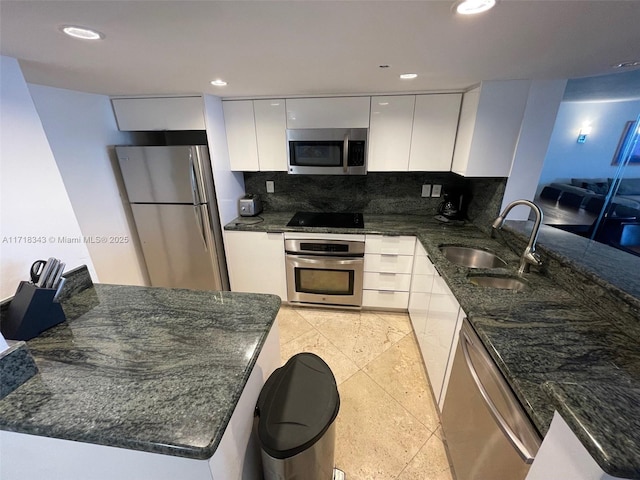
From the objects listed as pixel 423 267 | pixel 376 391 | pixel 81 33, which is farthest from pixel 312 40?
pixel 376 391

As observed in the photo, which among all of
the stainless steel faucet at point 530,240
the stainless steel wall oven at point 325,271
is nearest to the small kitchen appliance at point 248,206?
the stainless steel wall oven at point 325,271

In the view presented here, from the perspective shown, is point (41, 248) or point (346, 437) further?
point (346, 437)

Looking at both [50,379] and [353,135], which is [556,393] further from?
[353,135]

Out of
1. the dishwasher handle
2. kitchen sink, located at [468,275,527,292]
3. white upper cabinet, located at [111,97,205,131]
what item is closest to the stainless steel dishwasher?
the dishwasher handle

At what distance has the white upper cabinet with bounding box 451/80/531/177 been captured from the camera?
5.83 feet

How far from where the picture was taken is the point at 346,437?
5.02ft

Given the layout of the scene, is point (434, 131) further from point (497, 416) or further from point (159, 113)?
point (159, 113)

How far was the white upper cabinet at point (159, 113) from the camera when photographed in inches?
83.9

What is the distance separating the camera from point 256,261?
100 inches

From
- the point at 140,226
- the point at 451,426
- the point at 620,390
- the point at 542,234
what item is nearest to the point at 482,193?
the point at 542,234

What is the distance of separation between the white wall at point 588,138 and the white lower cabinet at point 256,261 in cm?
393

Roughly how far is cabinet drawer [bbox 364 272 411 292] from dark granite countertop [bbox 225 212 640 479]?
0.72 metres

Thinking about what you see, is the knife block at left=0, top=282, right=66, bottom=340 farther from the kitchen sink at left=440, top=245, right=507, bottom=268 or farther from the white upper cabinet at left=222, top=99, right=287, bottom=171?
the kitchen sink at left=440, top=245, right=507, bottom=268

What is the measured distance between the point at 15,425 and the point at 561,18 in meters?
2.10
